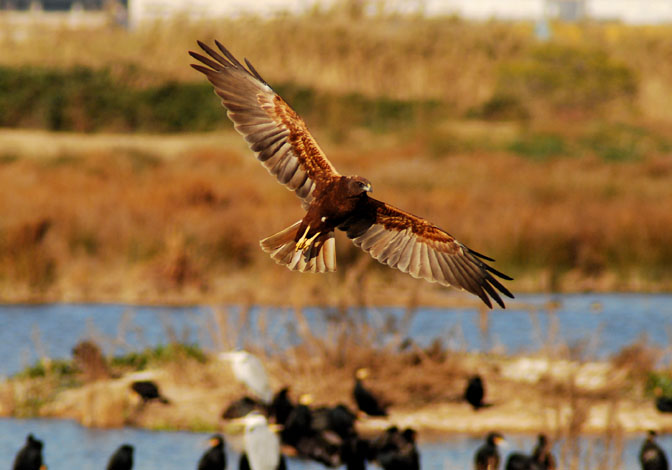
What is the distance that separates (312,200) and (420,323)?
33.6 ft

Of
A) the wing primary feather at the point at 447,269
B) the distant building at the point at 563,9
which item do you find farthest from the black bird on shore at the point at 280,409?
the distant building at the point at 563,9

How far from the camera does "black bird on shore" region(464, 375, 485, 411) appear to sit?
12.2 metres

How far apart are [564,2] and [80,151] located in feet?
156

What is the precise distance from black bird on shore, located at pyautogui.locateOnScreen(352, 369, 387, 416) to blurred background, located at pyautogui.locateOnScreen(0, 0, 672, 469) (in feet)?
1.64

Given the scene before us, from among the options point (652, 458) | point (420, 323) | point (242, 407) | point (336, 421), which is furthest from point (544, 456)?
point (420, 323)

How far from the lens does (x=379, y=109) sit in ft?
112

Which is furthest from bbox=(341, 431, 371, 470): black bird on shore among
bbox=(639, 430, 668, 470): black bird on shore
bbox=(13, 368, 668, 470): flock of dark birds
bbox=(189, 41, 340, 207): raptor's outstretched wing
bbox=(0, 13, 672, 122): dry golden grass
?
bbox=(0, 13, 672, 122): dry golden grass

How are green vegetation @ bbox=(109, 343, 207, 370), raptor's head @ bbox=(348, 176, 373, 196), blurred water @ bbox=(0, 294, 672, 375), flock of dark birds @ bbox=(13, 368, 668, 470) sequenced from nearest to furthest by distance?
raptor's head @ bbox=(348, 176, 373, 196) → flock of dark birds @ bbox=(13, 368, 668, 470) → green vegetation @ bbox=(109, 343, 207, 370) → blurred water @ bbox=(0, 294, 672, 375)

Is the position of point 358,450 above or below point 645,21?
below

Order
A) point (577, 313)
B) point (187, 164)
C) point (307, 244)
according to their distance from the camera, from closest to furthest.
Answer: point (307, 244), point (577, 313), point (187, 164)

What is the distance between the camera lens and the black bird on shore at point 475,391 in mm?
12164

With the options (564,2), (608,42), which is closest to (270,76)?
(608,42)

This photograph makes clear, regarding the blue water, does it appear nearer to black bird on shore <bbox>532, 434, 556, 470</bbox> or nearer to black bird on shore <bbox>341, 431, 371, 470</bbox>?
black bird on shore <bbox>532, 434, 556, 470</bbox>

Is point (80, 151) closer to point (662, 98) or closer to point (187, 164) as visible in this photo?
point (187, 164)
